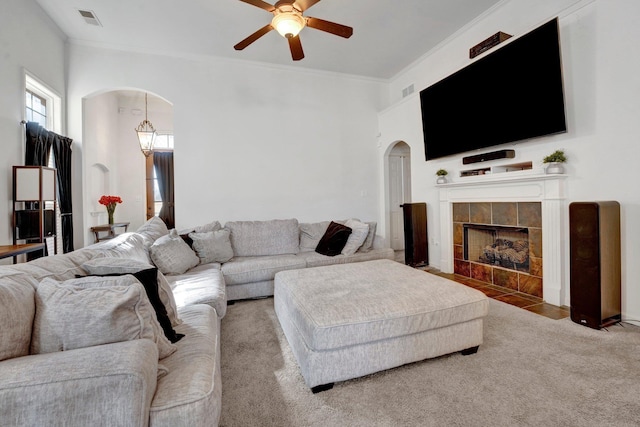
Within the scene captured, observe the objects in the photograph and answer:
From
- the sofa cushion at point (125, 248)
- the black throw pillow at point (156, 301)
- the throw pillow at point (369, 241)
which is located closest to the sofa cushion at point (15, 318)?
the black throw pillow at point (156, 301)

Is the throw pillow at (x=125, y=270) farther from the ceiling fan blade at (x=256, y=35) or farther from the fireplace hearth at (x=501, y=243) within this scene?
the fireplace hearth at (x=501, y=243)

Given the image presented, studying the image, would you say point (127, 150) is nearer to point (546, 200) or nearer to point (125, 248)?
point (125, 248)

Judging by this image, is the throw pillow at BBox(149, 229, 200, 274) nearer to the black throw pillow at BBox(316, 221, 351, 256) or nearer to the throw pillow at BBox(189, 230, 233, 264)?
the throw pillow at BBox(189, 230, 233, 264)

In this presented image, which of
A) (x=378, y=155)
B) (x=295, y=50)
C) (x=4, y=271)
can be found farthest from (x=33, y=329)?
(x=378, y=155)

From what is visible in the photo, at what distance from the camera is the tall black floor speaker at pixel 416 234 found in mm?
4348

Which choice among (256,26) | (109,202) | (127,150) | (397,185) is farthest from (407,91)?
(127,150)

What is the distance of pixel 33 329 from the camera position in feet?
3.29

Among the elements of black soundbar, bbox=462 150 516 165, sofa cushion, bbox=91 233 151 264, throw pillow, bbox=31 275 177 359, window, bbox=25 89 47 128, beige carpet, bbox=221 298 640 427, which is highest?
window, bbox=25 89 47 128

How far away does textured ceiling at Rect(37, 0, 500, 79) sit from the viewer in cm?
325

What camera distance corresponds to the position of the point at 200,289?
224cm

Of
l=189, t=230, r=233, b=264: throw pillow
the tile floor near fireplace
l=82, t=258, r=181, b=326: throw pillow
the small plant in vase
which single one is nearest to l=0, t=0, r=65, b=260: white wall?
l=189, t=230, r=233, b=264: throw pillow

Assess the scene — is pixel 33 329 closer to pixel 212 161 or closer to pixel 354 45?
pixel 212 161

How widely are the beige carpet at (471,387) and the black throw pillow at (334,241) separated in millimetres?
1676

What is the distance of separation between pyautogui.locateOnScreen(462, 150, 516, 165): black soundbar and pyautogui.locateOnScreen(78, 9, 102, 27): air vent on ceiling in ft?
15.7
